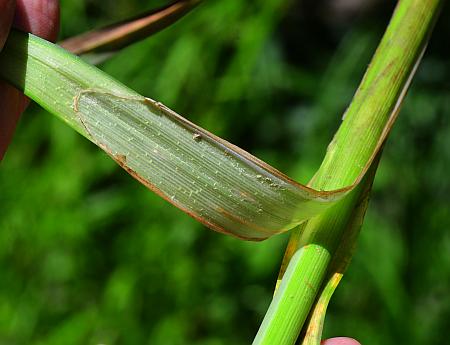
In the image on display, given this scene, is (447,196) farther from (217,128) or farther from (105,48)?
(105,48)

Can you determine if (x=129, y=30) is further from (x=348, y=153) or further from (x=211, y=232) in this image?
(x=211, y=232)

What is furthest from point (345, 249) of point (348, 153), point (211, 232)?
point (211, 232)

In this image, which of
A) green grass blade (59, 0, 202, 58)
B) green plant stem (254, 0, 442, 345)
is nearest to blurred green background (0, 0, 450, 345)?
green grass blade (59, 0, 202, 58)

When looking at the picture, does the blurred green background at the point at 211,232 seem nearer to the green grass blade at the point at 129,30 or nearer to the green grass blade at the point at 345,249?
the green grass blade at the point at 129,30

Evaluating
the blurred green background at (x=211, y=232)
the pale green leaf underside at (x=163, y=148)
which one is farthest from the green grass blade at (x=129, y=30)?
the blurred green background at (x=211, y=232)

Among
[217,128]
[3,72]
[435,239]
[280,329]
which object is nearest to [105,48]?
[3,72]

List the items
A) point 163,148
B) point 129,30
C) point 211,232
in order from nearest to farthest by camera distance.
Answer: point 163,148, point 129,30, point 211,232
